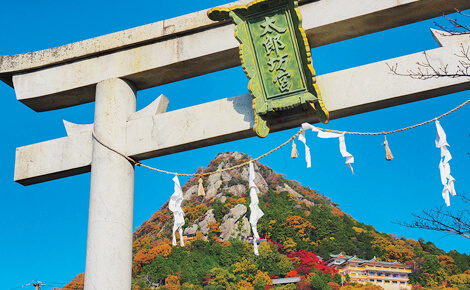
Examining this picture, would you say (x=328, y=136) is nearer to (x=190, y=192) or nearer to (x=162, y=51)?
(x=162, y=51)

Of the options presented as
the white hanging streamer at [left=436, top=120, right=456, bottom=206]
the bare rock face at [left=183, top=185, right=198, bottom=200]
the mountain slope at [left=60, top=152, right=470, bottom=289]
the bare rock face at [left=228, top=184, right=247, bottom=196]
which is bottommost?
the white hanging streamer at [left=436, top=120, right=456, bottom=206]

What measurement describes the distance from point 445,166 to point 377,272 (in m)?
51.7

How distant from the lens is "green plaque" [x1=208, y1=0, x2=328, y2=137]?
411 cm

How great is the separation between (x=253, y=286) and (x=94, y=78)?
48872mm

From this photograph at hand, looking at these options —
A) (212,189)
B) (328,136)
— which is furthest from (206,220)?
(328,136)

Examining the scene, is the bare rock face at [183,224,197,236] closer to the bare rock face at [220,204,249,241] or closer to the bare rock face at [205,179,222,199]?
the bare rock face at [220,204,249,241]

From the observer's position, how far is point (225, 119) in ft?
14.6

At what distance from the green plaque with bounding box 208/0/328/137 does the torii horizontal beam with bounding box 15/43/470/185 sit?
0.66 ft

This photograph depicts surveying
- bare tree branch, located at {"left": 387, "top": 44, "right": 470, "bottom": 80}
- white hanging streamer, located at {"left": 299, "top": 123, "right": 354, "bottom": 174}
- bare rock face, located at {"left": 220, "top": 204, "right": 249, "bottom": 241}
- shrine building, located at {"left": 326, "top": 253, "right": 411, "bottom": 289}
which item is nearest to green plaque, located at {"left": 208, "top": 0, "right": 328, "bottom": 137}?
white hanging streamer, located at {"left": 299, "top": 123, "right": 354, "bottom": 174}

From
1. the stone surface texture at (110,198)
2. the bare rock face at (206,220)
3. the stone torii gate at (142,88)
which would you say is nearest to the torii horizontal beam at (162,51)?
the stone torii gate at (142,88)

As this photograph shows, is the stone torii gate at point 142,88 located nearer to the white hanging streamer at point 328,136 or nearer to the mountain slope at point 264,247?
the white hanging streamer at point 328,136

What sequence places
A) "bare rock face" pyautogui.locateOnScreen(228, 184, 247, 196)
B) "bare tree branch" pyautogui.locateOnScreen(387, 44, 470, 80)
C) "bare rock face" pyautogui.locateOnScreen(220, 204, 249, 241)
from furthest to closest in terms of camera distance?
"bare rock face" pyautogui.locateOnScreen(228, 184, 247, 196) → "bare rock face" pyautogui.locateOnScreen(220, 204, 249, 241) → "bare tree branch" pyautogui.locateOnScreen(387, 44, 470, 80)

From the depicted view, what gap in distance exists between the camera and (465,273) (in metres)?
50.9

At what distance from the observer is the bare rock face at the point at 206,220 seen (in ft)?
214
